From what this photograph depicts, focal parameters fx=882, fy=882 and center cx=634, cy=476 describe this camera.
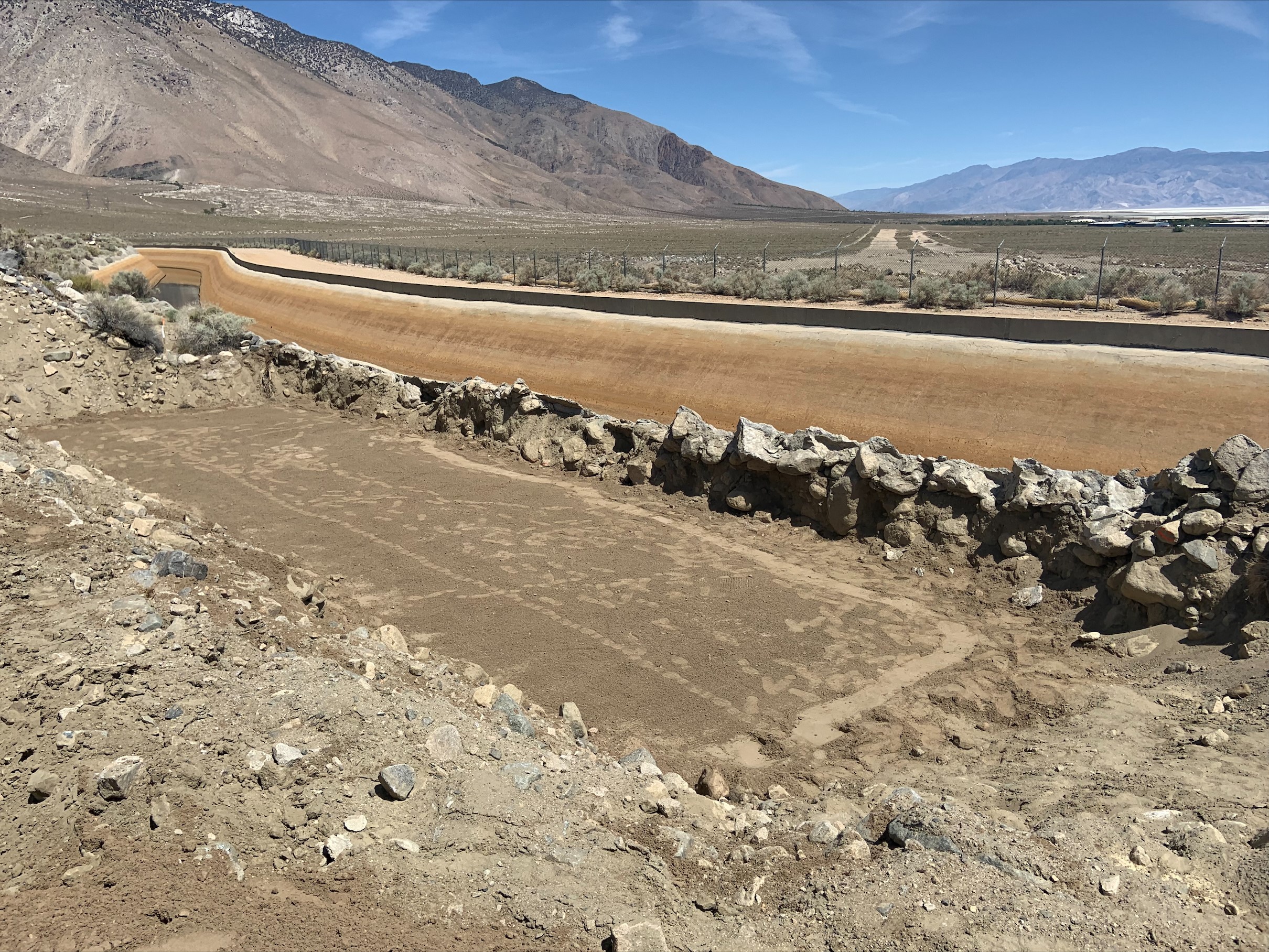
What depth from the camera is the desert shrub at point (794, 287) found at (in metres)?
28.7

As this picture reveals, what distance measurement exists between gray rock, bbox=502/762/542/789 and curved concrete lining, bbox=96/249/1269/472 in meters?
11.4

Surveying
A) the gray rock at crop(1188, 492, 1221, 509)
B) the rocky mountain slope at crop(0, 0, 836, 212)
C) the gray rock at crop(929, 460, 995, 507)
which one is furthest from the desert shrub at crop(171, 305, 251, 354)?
the rocky mountain slope at crop(0, 0, 836, 212)

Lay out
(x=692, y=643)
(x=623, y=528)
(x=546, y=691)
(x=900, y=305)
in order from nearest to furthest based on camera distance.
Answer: (x=546, y=691)
(x=692, y=643)
(x=623, y=528)
(x=900, y=305)

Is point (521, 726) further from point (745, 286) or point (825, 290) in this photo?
point (745, 286)

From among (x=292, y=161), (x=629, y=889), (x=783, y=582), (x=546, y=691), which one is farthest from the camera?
(x=292, y=161)

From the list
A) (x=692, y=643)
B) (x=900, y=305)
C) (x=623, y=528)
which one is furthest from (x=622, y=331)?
(x=692, y=643)

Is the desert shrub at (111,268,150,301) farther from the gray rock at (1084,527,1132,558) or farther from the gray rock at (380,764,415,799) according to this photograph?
the gray rock at (1084,527,1132,558)

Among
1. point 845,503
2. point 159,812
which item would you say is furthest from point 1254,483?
point 159,812

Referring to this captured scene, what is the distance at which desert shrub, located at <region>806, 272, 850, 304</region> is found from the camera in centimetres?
2795

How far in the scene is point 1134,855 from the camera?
4848mm

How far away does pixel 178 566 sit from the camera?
7.81m

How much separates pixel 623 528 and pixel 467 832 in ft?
26.3

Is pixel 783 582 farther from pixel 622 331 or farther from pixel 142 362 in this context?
pixel 142 362

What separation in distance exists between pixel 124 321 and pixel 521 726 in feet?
66.5
